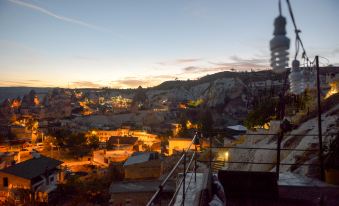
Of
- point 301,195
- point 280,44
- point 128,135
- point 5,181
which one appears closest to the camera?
point 280,44

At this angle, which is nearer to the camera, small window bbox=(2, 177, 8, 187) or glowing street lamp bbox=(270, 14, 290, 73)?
glowing street lamp bbox=(270, 14, 290, 73)

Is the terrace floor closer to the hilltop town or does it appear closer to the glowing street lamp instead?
the hilltop town

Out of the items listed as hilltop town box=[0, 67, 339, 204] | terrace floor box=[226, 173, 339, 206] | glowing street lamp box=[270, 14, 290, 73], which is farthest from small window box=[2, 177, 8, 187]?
glowing street lamp box=[270, 14, 290, 73]

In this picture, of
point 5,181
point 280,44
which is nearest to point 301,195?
point 280,44

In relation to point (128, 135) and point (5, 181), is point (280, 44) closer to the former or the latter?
point (5, 181)

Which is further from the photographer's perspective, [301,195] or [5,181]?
[5,181]

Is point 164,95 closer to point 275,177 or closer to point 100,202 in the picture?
point 100,202

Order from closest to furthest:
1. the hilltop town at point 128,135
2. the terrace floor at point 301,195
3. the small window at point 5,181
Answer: the terrace floor at point 301,195 → the hilltop town at point 128,135 → the small window at point 5,181

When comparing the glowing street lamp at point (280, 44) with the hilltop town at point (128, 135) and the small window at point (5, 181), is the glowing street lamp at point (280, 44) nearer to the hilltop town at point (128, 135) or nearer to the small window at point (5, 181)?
the hilltop town at point (128, 135)

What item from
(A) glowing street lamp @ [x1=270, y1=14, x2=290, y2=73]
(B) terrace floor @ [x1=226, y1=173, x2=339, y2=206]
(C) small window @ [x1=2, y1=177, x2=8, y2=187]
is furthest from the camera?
(C) small window @ [x1=2, y1=177, x2=8, y2=187]

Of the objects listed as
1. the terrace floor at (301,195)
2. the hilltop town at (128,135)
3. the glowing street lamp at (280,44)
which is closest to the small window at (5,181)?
the hilltop town at (128,135)

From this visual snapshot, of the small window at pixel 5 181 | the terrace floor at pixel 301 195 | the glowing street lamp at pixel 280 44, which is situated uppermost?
the glowing street lamp at pixel 280 44

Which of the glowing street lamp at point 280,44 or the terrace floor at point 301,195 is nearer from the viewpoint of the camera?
the glowing street lamp at point 280,44

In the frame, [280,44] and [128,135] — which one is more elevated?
[280,44]
